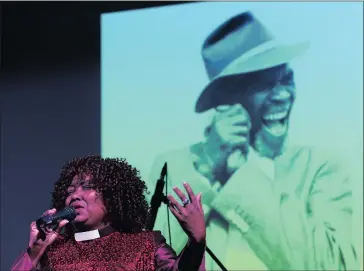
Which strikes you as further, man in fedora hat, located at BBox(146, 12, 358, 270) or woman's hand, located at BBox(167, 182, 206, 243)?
man in fedora hat, located at BBox(146, 12, 358, 270)

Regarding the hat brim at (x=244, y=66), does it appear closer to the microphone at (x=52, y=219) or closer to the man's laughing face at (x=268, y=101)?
the man's laughing face at (x=268, y=101)

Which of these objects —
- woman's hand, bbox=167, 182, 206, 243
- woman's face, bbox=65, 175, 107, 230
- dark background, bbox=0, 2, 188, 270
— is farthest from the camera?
dark background, bbox=0, 2, 188, 270

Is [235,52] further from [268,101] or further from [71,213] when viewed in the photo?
[71,213]

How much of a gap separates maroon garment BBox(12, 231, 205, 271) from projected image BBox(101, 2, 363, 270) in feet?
4.19

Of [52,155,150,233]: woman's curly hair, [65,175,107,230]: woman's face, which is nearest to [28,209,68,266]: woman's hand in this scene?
[65,175,107,230]: woman's face

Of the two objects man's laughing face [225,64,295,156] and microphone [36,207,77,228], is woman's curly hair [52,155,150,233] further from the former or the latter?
man's laughing face [225,64,295,156]

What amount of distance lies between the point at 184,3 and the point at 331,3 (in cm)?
94

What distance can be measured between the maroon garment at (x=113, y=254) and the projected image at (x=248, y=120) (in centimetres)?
128

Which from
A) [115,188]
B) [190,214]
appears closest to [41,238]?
[115,188]

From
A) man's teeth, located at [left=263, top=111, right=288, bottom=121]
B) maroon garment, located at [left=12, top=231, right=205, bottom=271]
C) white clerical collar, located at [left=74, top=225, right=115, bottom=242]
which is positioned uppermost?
man's teeth, located at [left=263, top=111, right=288, bottom=121]

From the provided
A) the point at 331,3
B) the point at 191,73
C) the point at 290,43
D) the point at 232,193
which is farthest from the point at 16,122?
the point at 331,3

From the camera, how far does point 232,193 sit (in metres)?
3.81

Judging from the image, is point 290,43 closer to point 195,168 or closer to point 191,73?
point 191,73

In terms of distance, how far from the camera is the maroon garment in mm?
2307
